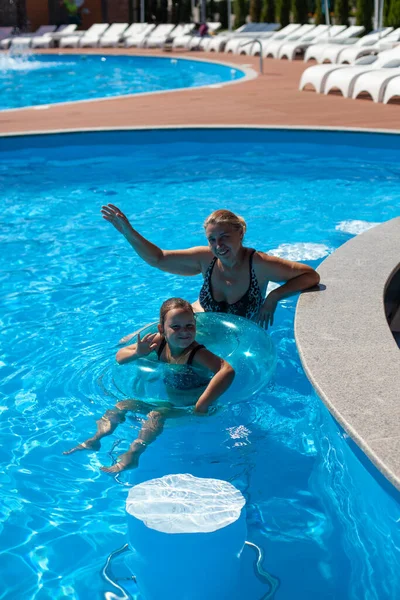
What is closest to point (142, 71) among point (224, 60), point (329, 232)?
point (224, 60)

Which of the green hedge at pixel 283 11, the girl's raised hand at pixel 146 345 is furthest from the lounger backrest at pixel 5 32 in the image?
the girl's raised hand at pixel 146 345

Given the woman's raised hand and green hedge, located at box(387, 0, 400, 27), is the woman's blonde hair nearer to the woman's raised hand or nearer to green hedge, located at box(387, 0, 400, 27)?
the woman's raised hand

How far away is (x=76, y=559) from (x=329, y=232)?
4.48 metres

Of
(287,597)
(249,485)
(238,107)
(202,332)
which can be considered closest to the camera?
(287,597)

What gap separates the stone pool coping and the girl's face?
454 millimetres

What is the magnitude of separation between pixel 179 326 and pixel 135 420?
516 mm

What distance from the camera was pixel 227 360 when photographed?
341 cm

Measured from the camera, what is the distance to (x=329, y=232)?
6.77 m

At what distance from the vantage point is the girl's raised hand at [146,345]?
10.9 ft

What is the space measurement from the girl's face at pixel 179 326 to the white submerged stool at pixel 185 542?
0.81m

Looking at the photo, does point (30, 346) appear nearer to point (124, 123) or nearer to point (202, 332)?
point (202, 332)

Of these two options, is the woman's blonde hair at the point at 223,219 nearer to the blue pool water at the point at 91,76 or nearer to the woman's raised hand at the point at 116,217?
the woman's raised hand at the point at 116,217

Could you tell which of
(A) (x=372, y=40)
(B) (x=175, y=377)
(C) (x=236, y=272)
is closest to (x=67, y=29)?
(A) (x=372, y=40)

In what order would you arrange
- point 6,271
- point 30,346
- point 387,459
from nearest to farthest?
point 387,459 → point 30,346 → point 6,271
